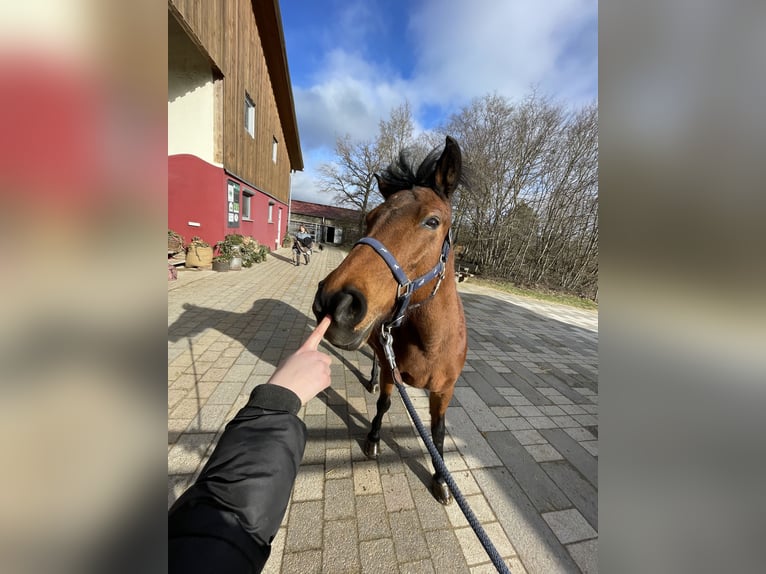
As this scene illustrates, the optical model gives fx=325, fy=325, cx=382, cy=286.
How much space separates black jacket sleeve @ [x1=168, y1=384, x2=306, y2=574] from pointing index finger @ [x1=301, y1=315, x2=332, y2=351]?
212 mm

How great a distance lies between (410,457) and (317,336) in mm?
1840

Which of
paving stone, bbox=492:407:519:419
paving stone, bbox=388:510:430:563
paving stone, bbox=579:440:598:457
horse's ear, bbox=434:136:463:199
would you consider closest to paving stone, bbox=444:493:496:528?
paving stone, bbox=388:510:430:563

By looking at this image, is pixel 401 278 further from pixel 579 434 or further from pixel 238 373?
pixel 579 434

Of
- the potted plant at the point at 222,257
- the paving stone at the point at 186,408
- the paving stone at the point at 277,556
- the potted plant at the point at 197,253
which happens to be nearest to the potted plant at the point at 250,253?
the potted plant at the point at 222,257

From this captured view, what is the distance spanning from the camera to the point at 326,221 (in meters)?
35.0

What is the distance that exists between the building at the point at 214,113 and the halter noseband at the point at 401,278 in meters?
8.77

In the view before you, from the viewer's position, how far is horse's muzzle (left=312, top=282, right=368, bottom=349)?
1.39 metres

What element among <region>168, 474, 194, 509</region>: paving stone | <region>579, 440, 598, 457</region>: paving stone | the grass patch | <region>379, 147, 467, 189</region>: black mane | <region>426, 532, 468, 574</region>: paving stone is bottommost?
<region>426, 532, 468, 574</region>: paving stone

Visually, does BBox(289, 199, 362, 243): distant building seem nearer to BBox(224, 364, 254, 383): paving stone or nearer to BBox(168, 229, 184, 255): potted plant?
BBox(168, 229, 184, 255): potted plant
